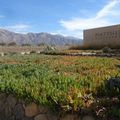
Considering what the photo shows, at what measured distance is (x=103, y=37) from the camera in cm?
4319

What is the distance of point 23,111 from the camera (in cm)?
904

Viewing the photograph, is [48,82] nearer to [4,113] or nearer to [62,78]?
[62,78]

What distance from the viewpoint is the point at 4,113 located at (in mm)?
9812

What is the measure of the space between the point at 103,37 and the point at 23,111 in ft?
114

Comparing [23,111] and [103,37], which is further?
[103,37]

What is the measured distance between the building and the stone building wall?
29135 millimetres

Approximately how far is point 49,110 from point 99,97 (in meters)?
1.19

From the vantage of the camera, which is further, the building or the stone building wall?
the building

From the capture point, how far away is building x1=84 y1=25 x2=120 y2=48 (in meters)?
40.4

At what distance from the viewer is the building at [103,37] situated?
4041 centimetres

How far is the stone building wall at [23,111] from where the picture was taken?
7.90 metres

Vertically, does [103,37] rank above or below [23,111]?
above

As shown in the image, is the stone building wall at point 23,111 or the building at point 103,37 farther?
the building at point 103,37

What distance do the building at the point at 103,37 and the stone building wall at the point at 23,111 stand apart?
29135 millimetres
